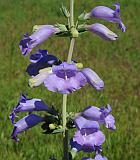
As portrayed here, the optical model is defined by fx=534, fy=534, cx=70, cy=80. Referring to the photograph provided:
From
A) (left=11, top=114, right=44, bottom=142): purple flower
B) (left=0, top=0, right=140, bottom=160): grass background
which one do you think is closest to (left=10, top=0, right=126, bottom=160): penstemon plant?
(left=11, top=114, right=44, bottom=142): purple flower

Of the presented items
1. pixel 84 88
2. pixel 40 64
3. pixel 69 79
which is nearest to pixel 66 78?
pixel 69 79

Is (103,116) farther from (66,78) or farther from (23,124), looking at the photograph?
(23,124)

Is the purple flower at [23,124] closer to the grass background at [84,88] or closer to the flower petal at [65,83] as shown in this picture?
the flower petal at [65,83]

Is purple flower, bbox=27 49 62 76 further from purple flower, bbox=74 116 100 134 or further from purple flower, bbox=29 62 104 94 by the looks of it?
purple flower, bbox=74 116 100 134

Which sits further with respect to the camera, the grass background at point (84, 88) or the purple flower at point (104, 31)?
the grass background at point (84, 88)

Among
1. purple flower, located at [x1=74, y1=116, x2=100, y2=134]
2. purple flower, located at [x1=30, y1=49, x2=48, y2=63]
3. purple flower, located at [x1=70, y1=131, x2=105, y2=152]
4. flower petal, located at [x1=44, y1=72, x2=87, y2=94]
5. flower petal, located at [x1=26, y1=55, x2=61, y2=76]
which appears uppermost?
purple flower, located at [x1=30, y1=49, x2=48, y2=63]

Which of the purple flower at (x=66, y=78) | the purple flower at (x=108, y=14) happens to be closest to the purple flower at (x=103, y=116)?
the purple flower at (x=66, y=78)

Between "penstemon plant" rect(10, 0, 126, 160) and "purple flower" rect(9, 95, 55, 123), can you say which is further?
"purple flower" rect(9, 95, 55, 123)

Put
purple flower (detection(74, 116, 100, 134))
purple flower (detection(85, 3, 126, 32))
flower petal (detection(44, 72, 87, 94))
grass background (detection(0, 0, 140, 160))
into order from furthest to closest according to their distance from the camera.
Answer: grass background (detection(0, 0, 140, 160)), purple flower (detection(85, 3, 126, 32)), purple flower (detection(74, 116, 100, 134)), flower petal (detection(44, 72, 87, 94))
